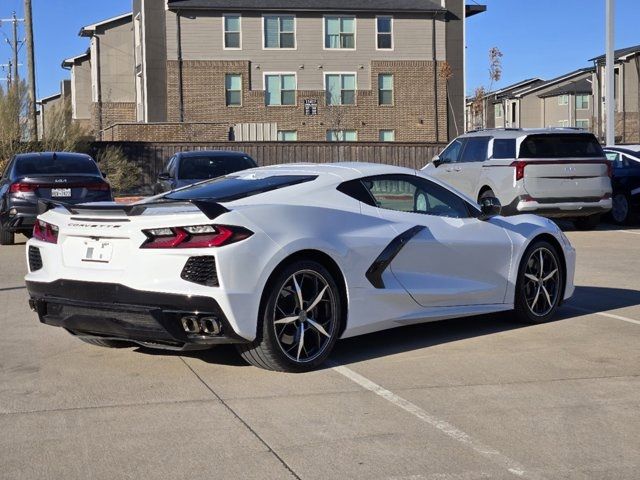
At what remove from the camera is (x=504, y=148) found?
1777 cm

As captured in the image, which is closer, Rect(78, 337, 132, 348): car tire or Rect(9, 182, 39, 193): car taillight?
Rect(78, 337, 132, 348): car tire

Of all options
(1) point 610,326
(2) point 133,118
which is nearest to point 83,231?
(1) point 610,326

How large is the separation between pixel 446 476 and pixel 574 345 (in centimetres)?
343

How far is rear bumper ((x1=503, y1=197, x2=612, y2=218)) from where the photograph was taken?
56.0 feet

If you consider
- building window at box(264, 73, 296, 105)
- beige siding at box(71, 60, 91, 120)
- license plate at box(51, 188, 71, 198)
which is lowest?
license plate at box(51, 188, 71, 198)

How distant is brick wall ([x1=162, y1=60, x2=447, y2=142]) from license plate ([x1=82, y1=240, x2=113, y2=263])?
135ft

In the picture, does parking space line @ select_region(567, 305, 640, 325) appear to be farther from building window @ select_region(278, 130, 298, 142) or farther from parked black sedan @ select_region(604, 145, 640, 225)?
building window @ select_region(278, 130, 298, 142)

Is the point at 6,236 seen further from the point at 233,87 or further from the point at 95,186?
the point at 233,87

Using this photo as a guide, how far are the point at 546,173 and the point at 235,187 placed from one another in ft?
35.8

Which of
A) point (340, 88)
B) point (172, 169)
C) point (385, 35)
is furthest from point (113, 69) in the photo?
point (172, 169)

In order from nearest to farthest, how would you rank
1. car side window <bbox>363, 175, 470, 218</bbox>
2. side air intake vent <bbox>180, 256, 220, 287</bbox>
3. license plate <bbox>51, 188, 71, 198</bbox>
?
side air intake vent <bbox>180, 256, 220, 287</bbox> < car side window <bbox>363, 175, 470, 218</bbox> < license plate <bbox>51, 188, 71, 198</bbox>

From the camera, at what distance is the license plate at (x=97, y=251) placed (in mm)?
6562

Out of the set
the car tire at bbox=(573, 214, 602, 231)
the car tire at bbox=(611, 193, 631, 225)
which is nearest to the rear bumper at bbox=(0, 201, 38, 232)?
the car tire at bbox=(573, 214, 602, 231)

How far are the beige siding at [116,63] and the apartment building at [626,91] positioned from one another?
90.2 feet
